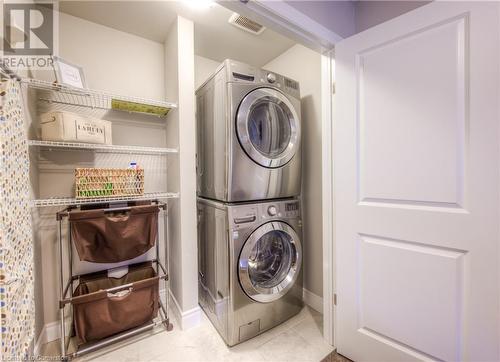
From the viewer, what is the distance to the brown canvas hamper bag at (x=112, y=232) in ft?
4.52

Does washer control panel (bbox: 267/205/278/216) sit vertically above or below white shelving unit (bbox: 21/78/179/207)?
below

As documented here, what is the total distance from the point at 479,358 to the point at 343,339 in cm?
65

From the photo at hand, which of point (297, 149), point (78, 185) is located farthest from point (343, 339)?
point (78, 185)

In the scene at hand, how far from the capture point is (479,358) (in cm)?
96

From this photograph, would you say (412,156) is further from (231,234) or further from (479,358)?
(231,234)

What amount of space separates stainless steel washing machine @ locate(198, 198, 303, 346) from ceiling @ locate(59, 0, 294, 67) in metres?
1.43

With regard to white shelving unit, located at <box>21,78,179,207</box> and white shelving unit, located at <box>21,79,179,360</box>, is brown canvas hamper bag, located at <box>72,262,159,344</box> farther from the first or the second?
white shelving unit, located at <box>21,78,179,207</box>

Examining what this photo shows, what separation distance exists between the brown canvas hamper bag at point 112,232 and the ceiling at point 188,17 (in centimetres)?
143

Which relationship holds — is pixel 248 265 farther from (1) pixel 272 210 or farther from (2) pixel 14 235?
(2) pixel 14 235

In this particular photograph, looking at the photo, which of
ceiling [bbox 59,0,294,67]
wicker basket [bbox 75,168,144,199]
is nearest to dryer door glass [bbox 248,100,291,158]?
ceiling [bbox 59,0,294,67]

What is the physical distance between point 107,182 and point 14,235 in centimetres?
60

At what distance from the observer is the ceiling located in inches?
61.4

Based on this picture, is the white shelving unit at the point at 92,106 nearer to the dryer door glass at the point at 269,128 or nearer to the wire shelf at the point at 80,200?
the wire shelf at the point at 80,200

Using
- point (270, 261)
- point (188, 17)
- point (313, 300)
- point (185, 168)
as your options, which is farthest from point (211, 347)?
point (188, 17)
